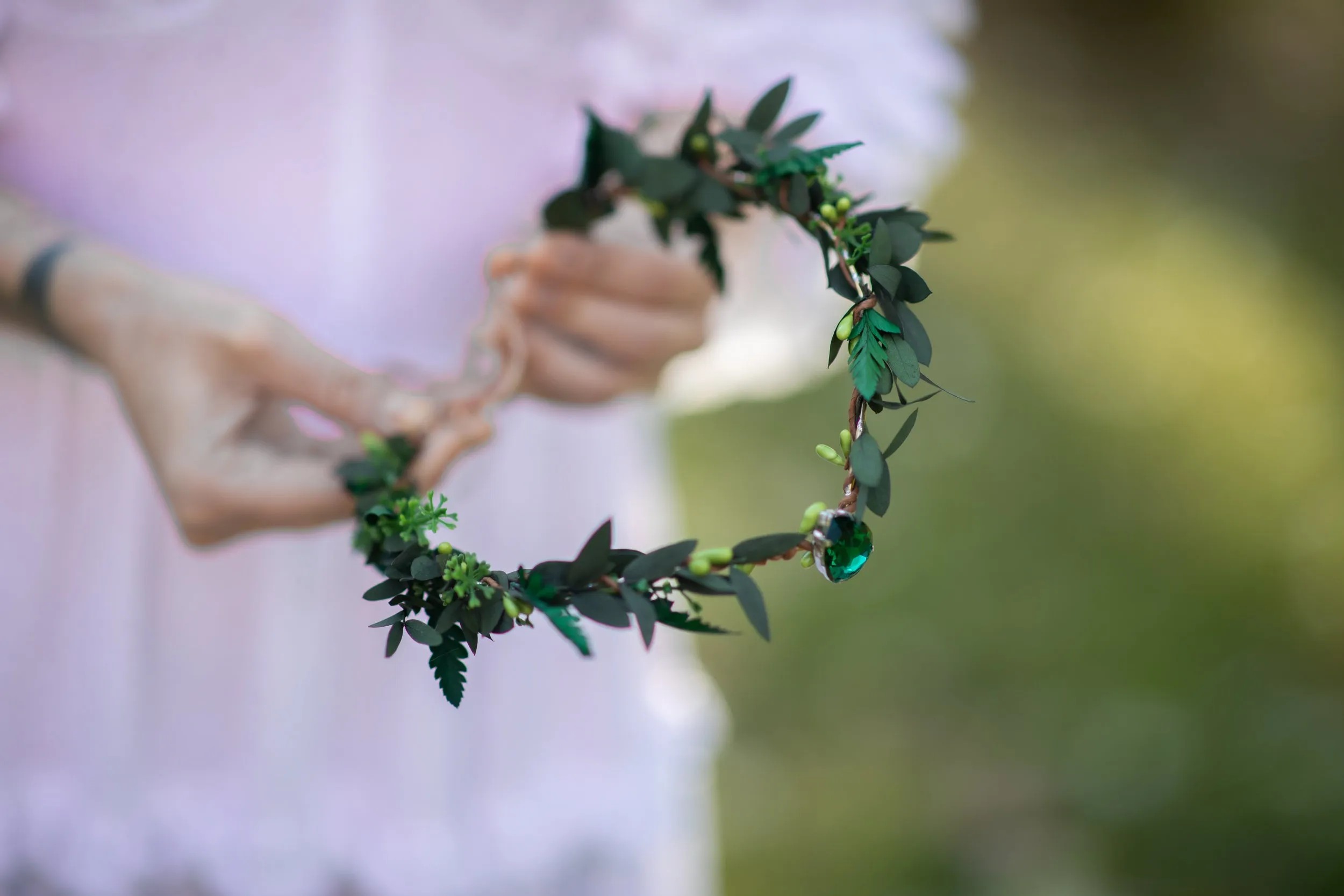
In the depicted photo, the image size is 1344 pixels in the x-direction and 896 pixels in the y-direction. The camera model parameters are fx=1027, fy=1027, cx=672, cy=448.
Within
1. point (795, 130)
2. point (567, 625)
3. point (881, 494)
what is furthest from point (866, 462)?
point (795, 130)

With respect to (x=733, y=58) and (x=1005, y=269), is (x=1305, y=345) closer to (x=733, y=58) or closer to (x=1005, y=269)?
(x=1005, y=269)

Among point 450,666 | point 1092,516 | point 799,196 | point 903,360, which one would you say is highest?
point 1092,516

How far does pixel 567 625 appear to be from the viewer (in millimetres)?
359

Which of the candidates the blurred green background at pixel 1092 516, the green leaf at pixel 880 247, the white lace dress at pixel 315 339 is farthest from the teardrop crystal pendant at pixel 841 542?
the blurred green background at pixel 1092 516

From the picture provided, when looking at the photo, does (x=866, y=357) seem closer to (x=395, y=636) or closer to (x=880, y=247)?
(x=880, y=247)

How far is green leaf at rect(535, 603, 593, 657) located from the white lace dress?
1.08ft

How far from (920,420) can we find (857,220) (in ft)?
7.15

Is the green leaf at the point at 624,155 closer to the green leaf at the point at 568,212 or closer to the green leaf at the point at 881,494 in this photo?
the green leaf at the point at 568,212

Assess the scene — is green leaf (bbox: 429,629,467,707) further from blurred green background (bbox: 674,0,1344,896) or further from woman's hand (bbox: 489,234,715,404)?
blurred green background (bbox: 674,0,1344,896)

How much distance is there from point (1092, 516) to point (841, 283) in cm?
222

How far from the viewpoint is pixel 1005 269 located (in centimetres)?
267

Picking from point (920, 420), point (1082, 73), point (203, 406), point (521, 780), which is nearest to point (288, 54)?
point (203, 406)

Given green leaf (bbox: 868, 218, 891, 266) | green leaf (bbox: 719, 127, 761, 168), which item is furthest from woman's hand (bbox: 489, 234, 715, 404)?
green leaf (bbox: 868, 218, 891, 266)

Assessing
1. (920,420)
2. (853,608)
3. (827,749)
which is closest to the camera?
(827,749)
